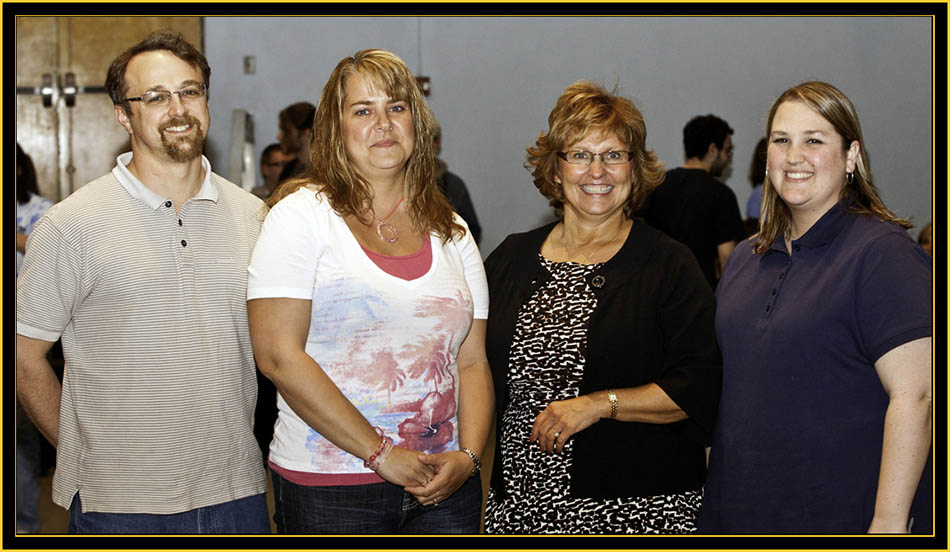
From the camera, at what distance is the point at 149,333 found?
2016 mm

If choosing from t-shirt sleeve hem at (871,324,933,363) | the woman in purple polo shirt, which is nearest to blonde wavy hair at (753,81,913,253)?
the woman in purple polo shirt

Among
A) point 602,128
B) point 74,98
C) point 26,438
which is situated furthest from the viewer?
point 74,98

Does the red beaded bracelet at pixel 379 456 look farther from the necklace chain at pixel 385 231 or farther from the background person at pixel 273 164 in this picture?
the background person at pixel 273 164

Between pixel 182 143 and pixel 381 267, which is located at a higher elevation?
pixel 182 143

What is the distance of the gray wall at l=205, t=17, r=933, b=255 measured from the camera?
21.1 ft

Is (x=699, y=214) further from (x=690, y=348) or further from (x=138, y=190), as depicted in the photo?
(x=138, y=190)

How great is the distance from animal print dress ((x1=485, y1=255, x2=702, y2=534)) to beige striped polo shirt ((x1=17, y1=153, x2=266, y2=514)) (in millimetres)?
669

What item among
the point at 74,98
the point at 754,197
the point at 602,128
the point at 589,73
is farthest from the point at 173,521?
the point at 74,98

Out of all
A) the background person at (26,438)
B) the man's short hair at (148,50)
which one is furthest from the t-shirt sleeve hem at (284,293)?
the background person at (26,438)

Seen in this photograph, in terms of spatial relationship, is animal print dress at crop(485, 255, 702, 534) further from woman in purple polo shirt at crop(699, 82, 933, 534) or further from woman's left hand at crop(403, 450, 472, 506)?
woman's left hand at crop(403, 450, 472, 506)

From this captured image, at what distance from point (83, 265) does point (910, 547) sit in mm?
1822

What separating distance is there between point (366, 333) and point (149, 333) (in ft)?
1.54

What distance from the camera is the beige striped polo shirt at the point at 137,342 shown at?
2.01 meters

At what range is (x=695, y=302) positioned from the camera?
→ 7.50 feet
